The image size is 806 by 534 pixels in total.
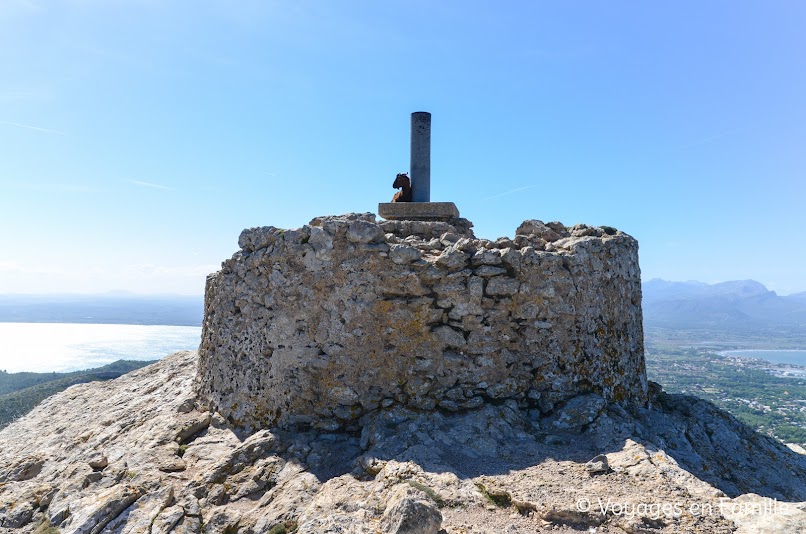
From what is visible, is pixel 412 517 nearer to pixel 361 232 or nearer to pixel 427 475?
pixel 427 475

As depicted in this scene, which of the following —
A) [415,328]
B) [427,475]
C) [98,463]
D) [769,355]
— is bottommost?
[769,355]

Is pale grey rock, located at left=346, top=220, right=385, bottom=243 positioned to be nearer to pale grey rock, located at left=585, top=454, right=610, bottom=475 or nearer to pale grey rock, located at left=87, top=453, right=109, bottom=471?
pale grey rock, located at left=585, top=454, right=610, bottom=475

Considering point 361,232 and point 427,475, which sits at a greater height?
point 361,232

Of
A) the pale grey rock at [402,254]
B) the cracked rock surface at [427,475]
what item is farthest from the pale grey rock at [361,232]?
the cracked rock surface at [427,475]

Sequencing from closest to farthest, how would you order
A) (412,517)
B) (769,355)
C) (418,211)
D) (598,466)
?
1. (412,517)
2. (598,466)
3. (418,211)
4. (769,355)

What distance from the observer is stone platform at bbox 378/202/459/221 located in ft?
33.8

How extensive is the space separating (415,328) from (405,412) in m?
1.27

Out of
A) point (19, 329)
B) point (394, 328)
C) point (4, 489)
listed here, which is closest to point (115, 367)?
point (4, 489)

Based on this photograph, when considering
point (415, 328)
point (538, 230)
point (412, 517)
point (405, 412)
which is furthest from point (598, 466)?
point (538, 230)

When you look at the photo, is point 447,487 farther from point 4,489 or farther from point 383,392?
point 4,489

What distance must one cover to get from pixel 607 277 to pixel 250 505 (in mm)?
6590

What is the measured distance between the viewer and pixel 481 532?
4918 mm

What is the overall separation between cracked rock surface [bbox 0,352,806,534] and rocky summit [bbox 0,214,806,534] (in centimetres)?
3

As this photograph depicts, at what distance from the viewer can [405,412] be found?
7.32m
